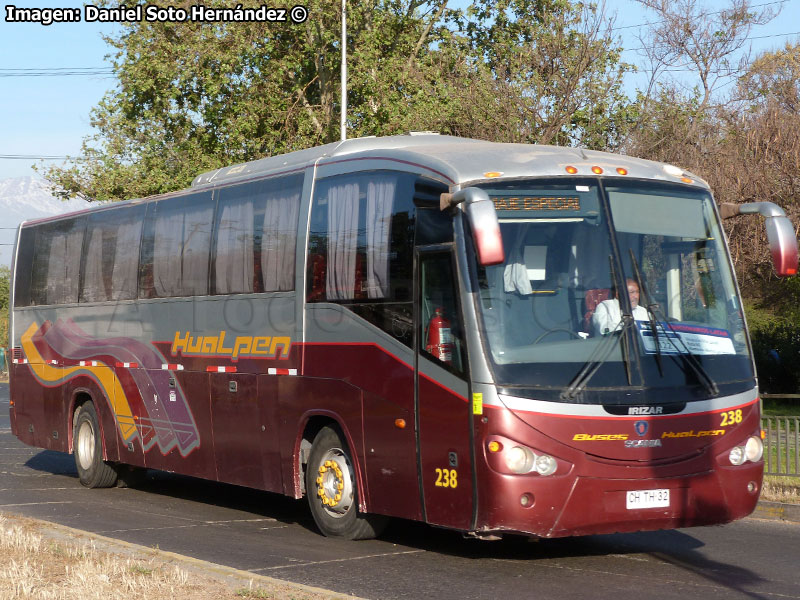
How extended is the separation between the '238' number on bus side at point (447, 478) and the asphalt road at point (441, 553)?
2.20 feet

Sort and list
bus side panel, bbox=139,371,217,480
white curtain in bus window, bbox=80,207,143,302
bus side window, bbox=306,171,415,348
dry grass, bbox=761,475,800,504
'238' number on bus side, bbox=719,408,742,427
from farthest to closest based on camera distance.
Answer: white curtain in bus window, bbox=80,207,143,302
dry grass, bbox=761,475,800,504
bus side panel, bbox=139,371,217,480
bus side window, bbox=306,171,415,348
'238' number on bus side, bbox=719,408,742,427

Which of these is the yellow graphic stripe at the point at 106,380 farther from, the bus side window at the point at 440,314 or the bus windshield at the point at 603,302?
the bus windshield at the point at 603,302

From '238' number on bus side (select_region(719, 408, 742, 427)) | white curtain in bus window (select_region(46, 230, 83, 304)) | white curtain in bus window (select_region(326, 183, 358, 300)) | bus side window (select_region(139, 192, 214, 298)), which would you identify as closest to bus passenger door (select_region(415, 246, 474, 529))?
white curtain in bus window (select_region(326, 183, 358, 300))

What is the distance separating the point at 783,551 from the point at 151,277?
25.8 ft

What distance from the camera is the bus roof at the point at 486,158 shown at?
31.6 ft

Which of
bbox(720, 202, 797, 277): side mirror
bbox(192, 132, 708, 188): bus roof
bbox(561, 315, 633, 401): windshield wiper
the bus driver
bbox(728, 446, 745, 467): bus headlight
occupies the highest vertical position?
bbox(192, 132, 708, 188): bus roof

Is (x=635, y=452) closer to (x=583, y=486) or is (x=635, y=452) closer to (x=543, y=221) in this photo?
(x=583, y=486)

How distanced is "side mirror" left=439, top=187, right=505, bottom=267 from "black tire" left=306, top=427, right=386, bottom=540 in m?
3.02

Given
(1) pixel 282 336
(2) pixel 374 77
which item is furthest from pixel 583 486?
(2) pixel 374 77

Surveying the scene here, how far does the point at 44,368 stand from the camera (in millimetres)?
17266

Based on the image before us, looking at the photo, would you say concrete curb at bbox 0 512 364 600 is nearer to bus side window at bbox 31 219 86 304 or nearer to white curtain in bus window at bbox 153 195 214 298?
white curtain in bus window at bbox 153 195 214 298

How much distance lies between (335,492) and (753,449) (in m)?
3.75

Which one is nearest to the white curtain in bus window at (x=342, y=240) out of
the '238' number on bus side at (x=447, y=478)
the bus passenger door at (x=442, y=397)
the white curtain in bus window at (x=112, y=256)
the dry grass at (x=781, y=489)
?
the bus passenger door at (x=442, y=397)

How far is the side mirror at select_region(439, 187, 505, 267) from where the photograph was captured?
8.41m
